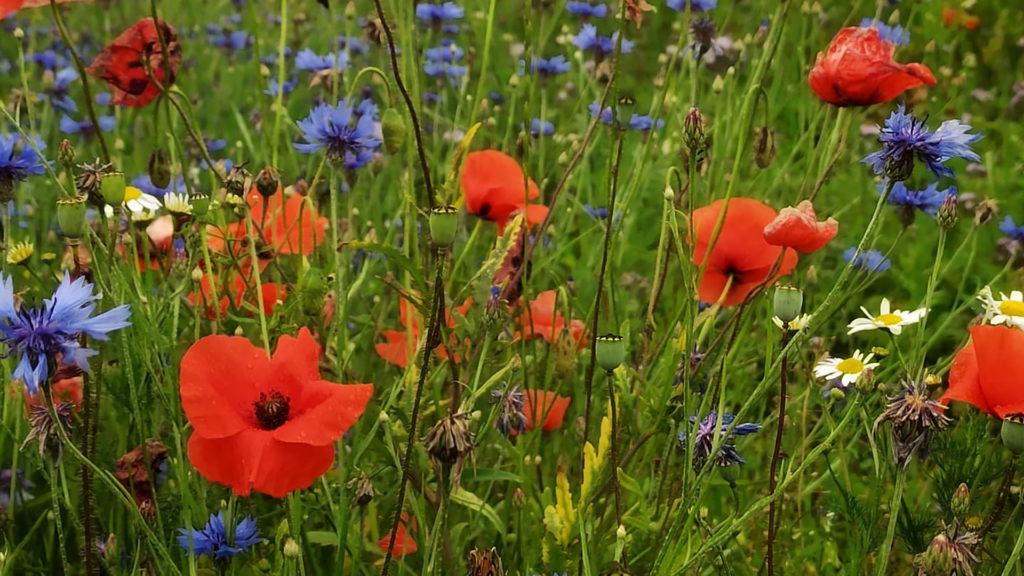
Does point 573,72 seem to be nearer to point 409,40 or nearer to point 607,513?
point 409,40

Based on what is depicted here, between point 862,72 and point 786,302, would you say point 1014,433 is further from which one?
point 862,72

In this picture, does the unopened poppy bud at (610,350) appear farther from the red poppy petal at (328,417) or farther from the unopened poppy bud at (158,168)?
the unopened poppy bud at (158,168)

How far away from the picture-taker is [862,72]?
3.34 feet

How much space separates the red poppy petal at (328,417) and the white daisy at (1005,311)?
0.56 metres

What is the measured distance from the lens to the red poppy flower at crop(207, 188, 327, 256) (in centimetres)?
117

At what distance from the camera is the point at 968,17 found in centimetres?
316

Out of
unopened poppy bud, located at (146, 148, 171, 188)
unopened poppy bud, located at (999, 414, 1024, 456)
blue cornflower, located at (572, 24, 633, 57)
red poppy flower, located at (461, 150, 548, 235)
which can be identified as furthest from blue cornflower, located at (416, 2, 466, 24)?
unopened poppy bud, located at (999, 414, 1024, 456)

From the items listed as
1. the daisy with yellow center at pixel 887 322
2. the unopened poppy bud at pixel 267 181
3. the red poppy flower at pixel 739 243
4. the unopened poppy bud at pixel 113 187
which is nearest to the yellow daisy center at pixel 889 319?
the daisy with yellow center at pixel 887 322

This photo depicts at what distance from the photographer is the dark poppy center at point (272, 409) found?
0.89 metres

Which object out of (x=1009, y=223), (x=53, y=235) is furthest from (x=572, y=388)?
(x=53, y=235)

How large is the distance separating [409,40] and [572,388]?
49cm

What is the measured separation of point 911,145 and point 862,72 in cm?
14

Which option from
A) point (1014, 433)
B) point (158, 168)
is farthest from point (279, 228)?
point (1014, 433)

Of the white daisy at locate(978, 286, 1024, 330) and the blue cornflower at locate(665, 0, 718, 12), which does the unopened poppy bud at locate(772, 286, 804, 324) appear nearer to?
the white daisy at locate(978, 286, 1024, 330)
